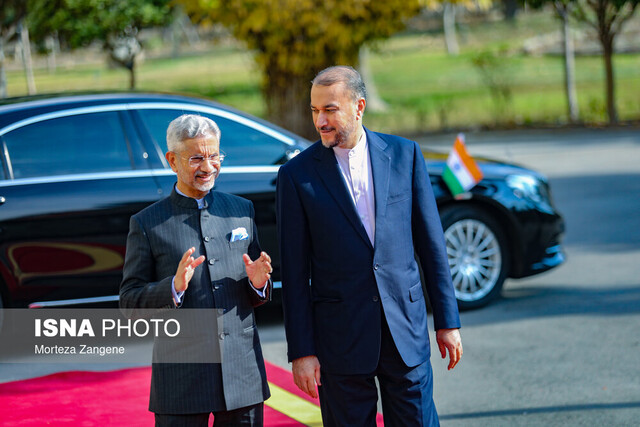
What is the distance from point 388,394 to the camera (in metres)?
3.60

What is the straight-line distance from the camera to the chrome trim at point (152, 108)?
6.46m

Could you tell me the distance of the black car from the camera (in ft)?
20.8

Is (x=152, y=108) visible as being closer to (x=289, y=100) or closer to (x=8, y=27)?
(x=289, y=100)

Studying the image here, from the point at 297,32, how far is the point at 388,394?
12862 mm

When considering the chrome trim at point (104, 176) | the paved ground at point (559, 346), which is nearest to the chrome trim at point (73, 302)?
the paved ground at point (559, 346)

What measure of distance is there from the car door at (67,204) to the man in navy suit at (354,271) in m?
3.11

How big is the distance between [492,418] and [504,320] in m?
2.06

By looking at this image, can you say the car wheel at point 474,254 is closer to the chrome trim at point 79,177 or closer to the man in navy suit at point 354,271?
the chrome trim at point 79,177

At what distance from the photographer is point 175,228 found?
3.46m

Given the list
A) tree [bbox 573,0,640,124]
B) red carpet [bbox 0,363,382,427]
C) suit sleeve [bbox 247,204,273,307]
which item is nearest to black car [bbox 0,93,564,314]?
red carpet [bbox 0,363,382,427]

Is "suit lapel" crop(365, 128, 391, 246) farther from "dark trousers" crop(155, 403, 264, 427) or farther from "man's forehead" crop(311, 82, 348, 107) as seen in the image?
"dark trousers" crop(155, 403, 264, 427)

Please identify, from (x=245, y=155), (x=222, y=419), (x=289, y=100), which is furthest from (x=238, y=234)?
(x=289, y=100)

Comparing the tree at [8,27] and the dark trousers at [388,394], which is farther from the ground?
the tree at [8,27]

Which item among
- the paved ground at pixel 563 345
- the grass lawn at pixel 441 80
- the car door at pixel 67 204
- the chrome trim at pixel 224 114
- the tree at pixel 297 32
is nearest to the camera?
the paved ground at pixel 563 345
